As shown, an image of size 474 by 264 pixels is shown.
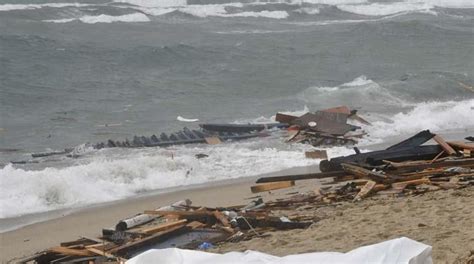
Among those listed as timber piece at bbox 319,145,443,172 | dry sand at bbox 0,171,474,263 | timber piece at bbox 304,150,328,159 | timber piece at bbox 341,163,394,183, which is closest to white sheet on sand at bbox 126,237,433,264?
dry sand at bbox 0,171,474,263

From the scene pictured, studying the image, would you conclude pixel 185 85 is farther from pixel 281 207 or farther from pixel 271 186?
pixel 281 207

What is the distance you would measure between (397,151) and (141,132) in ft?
25.0

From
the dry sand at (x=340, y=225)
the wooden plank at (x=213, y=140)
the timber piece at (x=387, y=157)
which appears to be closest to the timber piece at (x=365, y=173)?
the timber piece at (x=387, y=157)

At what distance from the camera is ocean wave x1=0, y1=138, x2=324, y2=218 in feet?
37.4

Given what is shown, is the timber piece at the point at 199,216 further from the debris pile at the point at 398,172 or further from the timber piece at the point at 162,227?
the debris pile at the point at 398,172

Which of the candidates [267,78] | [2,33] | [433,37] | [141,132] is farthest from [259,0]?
[141,132]

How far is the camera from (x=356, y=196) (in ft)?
31.5

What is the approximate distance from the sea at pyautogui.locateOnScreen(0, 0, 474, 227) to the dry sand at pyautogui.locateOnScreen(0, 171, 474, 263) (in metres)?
1.03

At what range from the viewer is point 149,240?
8.12 metres

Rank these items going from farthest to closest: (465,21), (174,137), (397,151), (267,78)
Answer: (465,21), (267,78), (174,137), (397,151)

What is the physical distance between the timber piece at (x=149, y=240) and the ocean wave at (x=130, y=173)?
10.6ft

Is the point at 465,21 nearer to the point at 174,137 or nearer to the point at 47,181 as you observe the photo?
the point at 174,137

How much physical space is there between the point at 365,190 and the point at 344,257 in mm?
5405

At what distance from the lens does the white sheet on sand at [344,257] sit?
4.33 m
